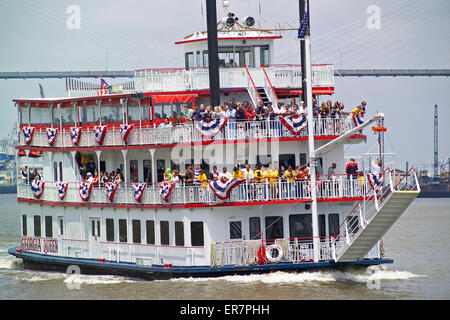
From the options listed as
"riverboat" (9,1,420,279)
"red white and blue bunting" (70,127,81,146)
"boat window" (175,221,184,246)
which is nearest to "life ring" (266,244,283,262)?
"riverboat" (9,1,420,279)

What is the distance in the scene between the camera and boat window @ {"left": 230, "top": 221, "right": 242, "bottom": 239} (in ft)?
100

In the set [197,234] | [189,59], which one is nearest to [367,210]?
[197,234]

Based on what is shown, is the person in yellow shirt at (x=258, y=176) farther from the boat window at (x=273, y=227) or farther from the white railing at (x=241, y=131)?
the boat window at (x=273, y=227)

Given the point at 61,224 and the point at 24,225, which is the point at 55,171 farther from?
the point at 24,225

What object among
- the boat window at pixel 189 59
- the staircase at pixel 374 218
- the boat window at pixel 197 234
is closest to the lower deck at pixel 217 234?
the boat window at pixel 197 234

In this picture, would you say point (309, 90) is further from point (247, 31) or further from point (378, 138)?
point (247, 31)

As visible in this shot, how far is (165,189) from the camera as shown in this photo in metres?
30.9

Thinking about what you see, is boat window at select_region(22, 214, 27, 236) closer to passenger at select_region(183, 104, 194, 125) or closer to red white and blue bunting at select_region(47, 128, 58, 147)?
red white and blue bunting at select_region(47, 128, 58, 147)

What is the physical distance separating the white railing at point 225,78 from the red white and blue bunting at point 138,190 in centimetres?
388

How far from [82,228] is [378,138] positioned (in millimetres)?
13072

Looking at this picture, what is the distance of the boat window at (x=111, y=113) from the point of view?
35312 mm

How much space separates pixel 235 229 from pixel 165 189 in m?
2.63

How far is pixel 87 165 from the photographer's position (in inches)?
1436

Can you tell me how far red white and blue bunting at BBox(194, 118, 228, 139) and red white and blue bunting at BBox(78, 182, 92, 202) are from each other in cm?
613
